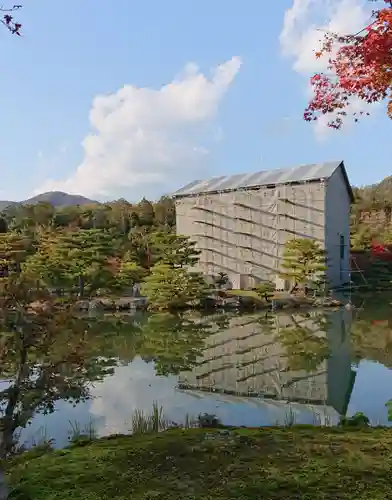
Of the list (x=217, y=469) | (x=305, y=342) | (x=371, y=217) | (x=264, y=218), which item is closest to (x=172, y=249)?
(x=264, y=218)

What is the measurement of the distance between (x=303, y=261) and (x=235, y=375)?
33.3 feet

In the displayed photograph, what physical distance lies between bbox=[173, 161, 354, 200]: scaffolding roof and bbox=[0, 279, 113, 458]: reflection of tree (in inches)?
608

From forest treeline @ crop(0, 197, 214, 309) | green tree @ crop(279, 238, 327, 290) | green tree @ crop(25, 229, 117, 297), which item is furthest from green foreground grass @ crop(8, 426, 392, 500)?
green tree @ crop(279, 238, 327, 290)

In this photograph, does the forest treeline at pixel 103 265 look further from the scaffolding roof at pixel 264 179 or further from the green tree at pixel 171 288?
the scaffolding roof at pixel 264 179

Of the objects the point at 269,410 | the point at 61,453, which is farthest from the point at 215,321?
the point at 61,453

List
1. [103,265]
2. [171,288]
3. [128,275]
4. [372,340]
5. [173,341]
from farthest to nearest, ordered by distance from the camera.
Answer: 1. [128,275]
2. [103,265]
3. [171,288]
4. [173,341]
5. [372,340]

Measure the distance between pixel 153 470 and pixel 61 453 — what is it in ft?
2.87

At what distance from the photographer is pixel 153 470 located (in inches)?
99.7

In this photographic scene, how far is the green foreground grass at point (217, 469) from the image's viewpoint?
7.43 feet

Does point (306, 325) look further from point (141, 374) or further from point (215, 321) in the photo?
point (141, 374)

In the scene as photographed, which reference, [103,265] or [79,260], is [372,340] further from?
[79,260]

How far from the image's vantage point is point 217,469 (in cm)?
250

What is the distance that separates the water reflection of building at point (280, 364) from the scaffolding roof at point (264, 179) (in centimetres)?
805

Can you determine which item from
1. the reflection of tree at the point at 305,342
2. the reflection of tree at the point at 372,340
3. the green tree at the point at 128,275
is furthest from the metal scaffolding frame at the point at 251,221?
the reflection of tree at the point at 372,340
